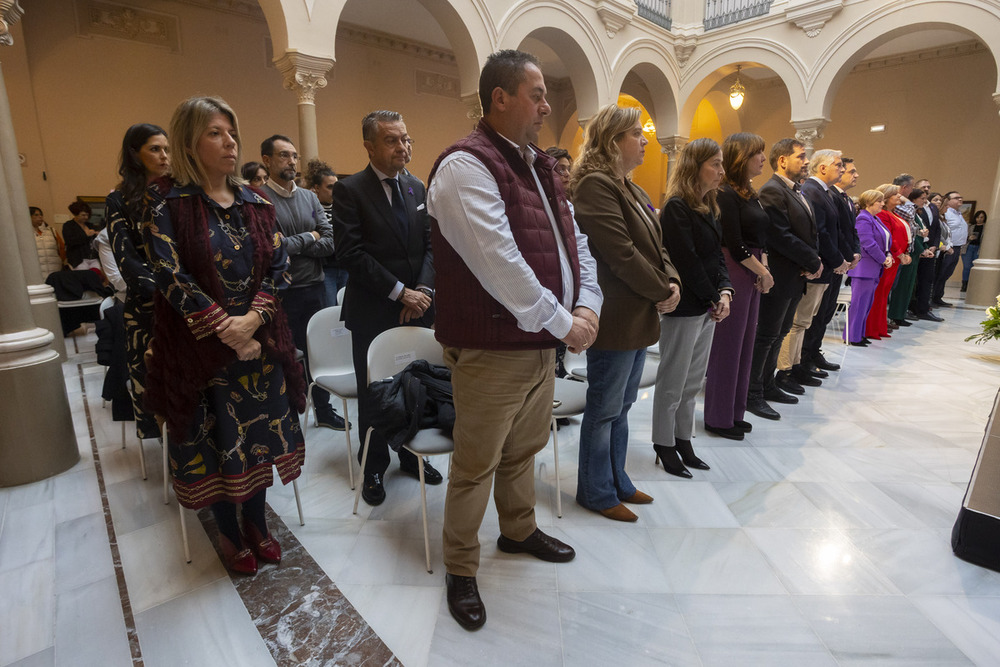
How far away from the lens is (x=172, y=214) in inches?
68.6

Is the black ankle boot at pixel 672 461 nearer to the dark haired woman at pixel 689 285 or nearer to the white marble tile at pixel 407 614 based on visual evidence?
the dark haired woman at pixel 689 285

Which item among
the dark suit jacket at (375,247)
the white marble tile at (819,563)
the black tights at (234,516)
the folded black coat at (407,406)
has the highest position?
the dark suit jacket at (375,247)

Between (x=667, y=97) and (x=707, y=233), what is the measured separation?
9.63m

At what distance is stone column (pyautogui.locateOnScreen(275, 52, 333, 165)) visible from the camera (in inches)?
233

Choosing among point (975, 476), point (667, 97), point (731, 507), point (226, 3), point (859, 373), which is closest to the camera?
point (975, 476)

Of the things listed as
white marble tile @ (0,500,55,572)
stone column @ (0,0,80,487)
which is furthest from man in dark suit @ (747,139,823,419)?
stone column @ (0,0,80,487)

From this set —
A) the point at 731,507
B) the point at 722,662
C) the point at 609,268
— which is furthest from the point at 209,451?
the point at 731,507

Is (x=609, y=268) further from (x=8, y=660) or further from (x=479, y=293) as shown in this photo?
(x=8, y=660)

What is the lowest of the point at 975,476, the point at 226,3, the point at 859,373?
the point at 859,373

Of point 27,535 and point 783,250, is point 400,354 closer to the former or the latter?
point 27,535

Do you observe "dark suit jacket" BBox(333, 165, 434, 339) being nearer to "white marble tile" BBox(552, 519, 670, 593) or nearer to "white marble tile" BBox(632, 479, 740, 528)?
"white marble tile" BBox(552, 519, 670, 593)

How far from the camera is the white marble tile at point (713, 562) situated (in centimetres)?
195

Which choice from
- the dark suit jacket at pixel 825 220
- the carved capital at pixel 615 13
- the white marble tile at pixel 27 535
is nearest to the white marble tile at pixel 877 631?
the dark suit jacket at pixel 825 220

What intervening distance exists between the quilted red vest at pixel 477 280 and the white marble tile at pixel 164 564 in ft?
4.48
